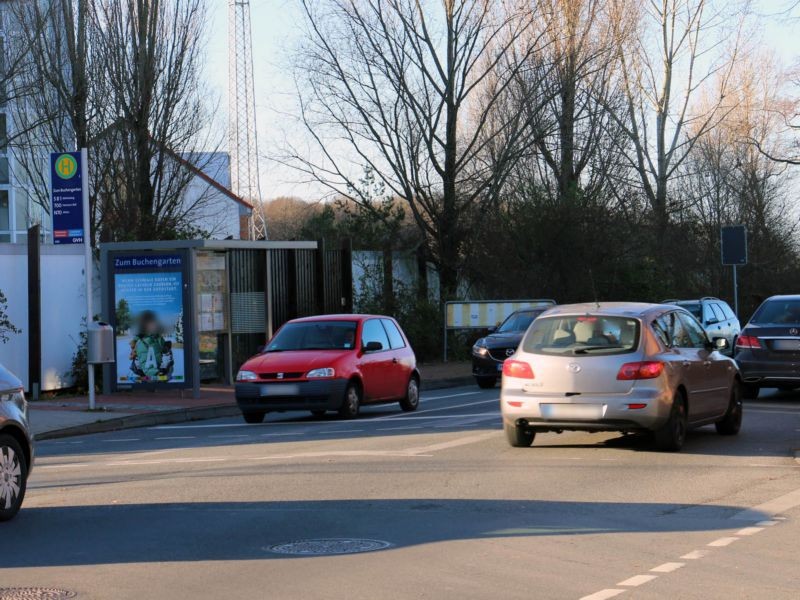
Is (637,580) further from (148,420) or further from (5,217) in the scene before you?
(5,217)

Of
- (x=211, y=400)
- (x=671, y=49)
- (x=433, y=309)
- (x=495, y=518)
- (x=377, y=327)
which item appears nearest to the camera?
(x=495, y=518)

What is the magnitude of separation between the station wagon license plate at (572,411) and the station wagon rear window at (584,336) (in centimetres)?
55

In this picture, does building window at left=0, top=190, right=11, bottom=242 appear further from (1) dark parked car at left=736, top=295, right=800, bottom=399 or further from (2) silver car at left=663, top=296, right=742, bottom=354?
(1) dark parked car at left=736, top=295, right=800, bottom=399

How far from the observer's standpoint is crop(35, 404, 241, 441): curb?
682 inches

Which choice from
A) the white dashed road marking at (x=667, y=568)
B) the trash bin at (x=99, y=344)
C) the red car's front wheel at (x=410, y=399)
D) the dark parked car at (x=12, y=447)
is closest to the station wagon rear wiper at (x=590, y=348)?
the white dashed road marking at (x=667, y=568)

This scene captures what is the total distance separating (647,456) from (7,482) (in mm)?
6409

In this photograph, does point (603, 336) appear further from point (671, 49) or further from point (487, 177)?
point (671, 49)

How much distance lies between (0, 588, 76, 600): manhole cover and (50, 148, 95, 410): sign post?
12984mm

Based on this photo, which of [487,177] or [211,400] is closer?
[211,400]

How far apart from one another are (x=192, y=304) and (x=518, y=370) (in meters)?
10.6

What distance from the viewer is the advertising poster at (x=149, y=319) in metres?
22.2

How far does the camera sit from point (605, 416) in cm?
1223

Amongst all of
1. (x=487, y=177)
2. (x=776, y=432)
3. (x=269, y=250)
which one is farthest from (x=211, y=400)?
(x=487, y=177)

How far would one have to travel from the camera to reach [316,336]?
733 inches
